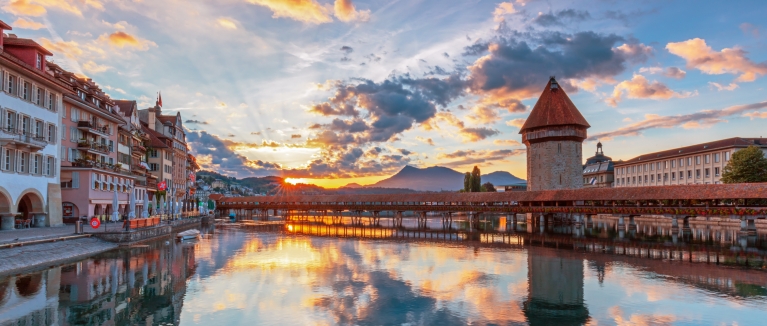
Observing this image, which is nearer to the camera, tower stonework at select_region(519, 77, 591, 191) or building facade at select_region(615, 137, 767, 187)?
tower stonework at select_region(519, 77, 591, 191)

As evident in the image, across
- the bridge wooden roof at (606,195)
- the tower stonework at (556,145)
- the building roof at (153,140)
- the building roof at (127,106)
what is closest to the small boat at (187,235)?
the building roof at (127,106)

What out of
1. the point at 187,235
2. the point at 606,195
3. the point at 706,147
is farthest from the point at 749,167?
the point at 187,235

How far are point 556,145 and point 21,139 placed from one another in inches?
2208

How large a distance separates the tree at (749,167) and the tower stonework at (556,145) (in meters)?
16.6

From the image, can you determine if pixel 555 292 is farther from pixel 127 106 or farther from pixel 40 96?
pixel 127 106

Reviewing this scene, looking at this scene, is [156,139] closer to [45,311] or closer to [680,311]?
[45,311]

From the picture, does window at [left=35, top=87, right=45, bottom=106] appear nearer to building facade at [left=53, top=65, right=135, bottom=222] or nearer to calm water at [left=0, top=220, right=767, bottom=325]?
building facade at [left=53, top=65, right=135, bottom=222]

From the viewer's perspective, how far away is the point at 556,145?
6425cm

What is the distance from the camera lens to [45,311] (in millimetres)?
13711

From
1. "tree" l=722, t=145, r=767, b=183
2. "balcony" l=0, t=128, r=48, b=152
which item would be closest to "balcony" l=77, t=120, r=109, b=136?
"balcony" l=0, t=128, r=48, b=152

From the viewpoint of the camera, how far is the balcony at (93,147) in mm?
35562

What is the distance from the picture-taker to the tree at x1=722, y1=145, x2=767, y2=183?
5645cm

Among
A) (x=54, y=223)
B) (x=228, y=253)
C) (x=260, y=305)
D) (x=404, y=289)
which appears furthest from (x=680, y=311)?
(x=54, y=223)

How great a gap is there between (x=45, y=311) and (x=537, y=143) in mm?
60544
